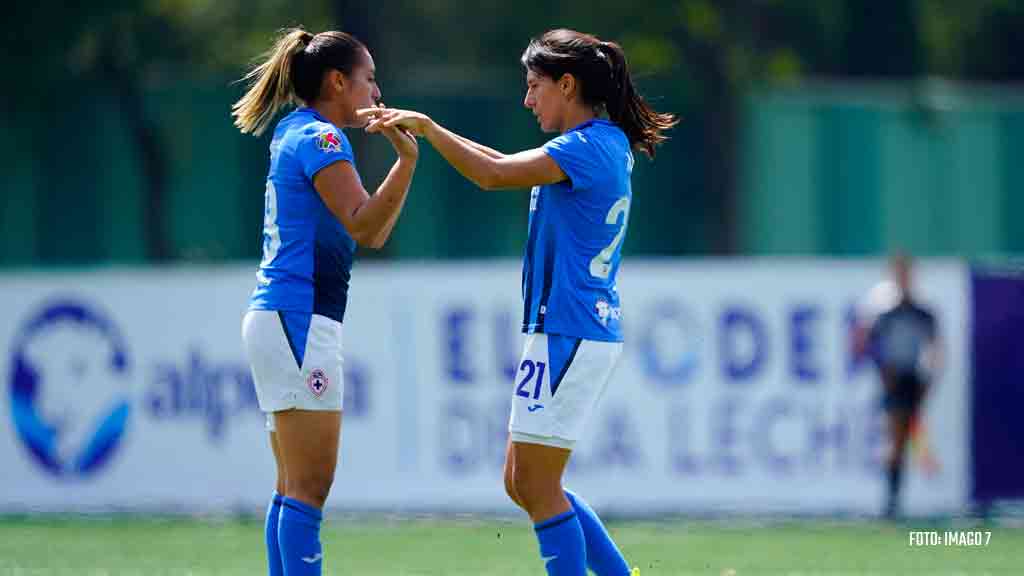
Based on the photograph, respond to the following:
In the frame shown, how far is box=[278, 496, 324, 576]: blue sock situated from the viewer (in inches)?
227

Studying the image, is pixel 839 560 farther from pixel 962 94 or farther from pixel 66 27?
pixel 962 94

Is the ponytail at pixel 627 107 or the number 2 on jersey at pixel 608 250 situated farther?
the ponytail at pixel 627 107

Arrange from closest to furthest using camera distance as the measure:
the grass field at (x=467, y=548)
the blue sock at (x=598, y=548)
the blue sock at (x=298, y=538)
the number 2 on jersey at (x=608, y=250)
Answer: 1. the blue sock at (x=298, y=538)
2. the number 2 on jersey at (x=608, y=250)
3. the blue sock at (x=598, y=548)
4. the grass field at (x=467, y=548)

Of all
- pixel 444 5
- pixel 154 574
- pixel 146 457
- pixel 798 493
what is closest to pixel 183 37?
pixel 444 5

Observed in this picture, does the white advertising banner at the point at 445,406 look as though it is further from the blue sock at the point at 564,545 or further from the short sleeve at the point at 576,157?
the short sleeve at the point at 576,157

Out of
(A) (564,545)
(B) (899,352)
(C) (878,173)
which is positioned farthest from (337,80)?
(C) (878,173)

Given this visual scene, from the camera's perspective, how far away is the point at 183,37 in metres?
22.1

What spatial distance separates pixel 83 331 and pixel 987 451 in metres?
6.11

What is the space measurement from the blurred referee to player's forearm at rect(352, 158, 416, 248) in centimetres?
661

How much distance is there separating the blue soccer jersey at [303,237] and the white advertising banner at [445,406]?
575cm

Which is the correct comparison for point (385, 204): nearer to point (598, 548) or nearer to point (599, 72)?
point (599, 72)

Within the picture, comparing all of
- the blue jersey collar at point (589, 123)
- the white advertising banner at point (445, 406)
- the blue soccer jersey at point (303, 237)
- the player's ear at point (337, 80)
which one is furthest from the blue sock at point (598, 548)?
the white advertising banner at point (445, 406)

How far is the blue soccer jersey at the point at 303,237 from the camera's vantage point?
5797 millimetres

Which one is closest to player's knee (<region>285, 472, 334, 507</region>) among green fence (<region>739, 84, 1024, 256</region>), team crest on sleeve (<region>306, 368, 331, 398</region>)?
team crest on sleeve (<region>306, 368, 331, 398</region>)
